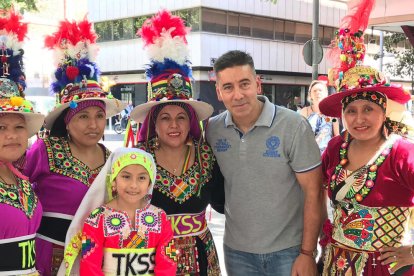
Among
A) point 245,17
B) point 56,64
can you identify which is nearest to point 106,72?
point 245,17

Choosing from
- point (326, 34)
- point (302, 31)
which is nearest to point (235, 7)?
point (302, 31)

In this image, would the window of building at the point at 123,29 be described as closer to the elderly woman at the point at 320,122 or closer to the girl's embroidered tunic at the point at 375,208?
the elderly woman at the point at 320,122

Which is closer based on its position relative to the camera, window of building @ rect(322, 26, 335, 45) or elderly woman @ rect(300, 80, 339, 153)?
elderly woman @ rect(300, 80, 339, 153)

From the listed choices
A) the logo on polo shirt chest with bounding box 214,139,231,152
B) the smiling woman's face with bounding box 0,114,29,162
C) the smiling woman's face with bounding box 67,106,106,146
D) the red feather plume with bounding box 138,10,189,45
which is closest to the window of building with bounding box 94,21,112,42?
the red feather plume with bounding box 138,10,189,45

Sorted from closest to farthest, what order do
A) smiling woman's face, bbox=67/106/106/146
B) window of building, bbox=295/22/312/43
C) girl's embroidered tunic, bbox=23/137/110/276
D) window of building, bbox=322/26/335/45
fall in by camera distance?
girl's embroidered tunic, bbox=23/137/110/276
smiling woman's face, bbox=67/106/106/146
window of building, bbox=295/22/312/43
window of building, bbox=322/26/335/45

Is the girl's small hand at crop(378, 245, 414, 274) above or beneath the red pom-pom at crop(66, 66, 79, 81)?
beneath

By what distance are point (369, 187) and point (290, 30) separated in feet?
76.2

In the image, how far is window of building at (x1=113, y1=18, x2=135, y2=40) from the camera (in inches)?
933

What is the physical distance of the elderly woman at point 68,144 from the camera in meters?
2.90

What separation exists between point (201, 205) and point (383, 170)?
1103 millimetres

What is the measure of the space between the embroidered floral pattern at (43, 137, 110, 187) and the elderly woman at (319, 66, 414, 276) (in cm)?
149

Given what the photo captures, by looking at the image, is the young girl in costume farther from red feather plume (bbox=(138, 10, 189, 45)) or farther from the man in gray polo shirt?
red feather plume (bbox=(138, 10, 189, 45))

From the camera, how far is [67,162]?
2.97 m

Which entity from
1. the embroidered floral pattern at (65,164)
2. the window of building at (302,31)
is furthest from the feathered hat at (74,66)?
the window of building at (302,31)
